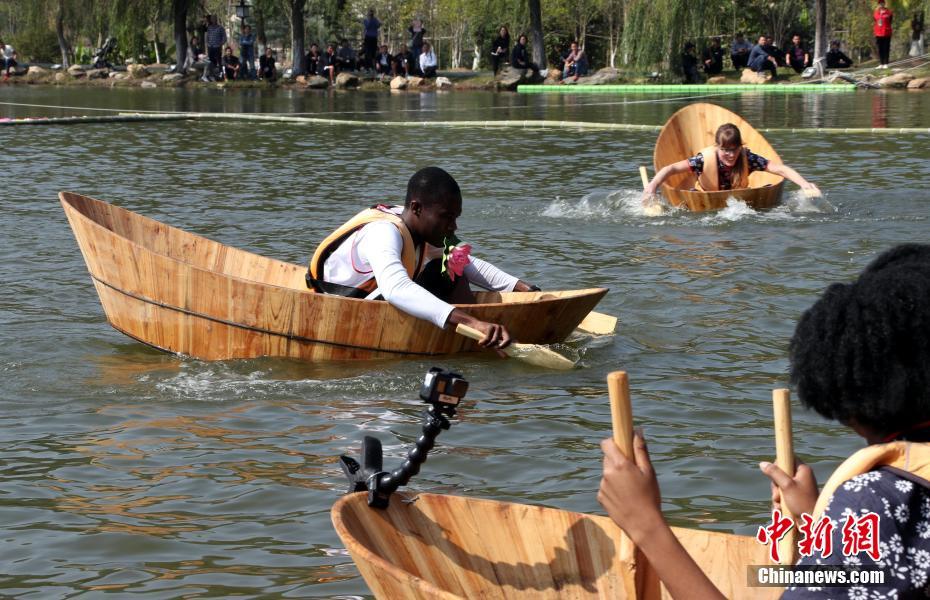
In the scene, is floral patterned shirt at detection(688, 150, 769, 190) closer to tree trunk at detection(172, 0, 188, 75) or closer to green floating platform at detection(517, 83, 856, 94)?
green floating platform at detection(517, 83, 856, 94)

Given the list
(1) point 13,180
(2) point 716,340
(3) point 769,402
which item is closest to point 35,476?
(3) point 769,402

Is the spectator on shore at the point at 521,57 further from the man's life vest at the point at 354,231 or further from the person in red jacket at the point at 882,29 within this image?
the man's life vest at the point at 354,231

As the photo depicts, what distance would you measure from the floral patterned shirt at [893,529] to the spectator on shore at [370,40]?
38544 millimetres

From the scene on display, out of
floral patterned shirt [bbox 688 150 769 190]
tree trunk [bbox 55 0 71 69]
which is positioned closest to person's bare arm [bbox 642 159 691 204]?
floral patterned shirt [bbox 688 150 769 190]

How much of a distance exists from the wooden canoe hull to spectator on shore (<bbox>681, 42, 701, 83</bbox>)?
31.0 m

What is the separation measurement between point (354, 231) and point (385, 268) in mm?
455

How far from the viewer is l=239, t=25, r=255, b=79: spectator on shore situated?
40572 millimetres

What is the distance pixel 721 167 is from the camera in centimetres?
1288

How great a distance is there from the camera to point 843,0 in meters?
41.6

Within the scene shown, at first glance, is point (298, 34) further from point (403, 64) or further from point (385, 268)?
point (385, 268)

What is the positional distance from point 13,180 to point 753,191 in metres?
9.14

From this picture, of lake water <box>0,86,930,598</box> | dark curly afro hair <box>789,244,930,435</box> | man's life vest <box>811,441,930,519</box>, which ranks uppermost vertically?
dark curly afro hair <box>789,244,930,435</box>

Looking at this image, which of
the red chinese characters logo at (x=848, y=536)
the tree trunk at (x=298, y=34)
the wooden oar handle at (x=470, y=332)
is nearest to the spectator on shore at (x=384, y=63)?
the tree trunk at (x=298, y=34)

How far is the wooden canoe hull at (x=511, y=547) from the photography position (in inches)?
135
